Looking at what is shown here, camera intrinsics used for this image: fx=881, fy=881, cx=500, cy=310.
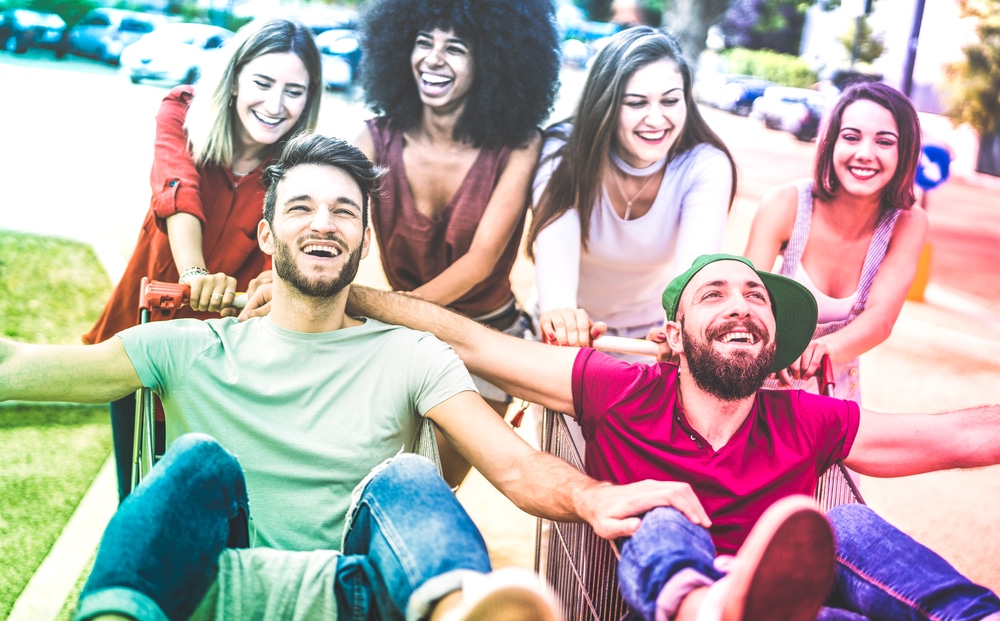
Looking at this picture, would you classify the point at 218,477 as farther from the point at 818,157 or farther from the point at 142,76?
the point at 142,76

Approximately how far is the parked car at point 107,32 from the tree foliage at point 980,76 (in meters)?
12.6

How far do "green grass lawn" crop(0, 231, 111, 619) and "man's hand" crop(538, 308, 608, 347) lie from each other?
197cm

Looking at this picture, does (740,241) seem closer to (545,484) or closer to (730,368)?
(730,368)

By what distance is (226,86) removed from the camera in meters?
2.99

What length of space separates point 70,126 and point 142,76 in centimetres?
192

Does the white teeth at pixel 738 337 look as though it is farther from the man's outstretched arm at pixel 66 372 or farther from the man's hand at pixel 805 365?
the man's outstretched arm at pixel 66 372

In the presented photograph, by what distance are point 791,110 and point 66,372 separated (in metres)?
21.3

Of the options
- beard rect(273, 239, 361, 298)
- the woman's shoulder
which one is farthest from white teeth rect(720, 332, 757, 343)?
the woman's shoulder

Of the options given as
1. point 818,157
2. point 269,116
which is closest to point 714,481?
point 818,157

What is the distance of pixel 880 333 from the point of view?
300cm

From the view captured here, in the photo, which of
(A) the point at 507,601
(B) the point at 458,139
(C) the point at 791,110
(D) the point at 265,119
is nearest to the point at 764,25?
(C) the point at 791,110

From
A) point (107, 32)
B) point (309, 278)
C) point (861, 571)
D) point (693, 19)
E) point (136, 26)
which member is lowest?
point (861, 571)

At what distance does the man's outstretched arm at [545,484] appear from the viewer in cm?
194

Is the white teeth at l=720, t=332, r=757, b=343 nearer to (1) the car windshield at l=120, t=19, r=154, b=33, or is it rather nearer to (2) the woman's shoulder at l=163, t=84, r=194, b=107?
(2) the woman's shoulder at l=163, t=84, r=194, b=107
